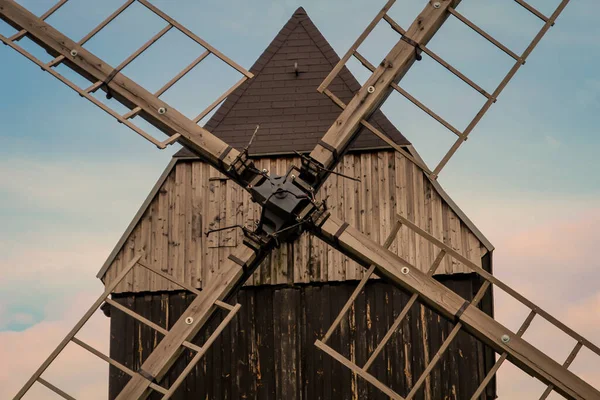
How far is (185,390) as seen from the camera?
1309 cm

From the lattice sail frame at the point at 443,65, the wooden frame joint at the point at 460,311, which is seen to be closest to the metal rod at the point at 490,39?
the lattice sail frame at the point at 443,65

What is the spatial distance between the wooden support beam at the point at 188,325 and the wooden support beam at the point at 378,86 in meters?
1.33

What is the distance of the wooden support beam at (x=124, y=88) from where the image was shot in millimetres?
11516

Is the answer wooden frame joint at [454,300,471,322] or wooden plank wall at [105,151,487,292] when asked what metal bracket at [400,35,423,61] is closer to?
wooden plank wall at [105,151,487,292]

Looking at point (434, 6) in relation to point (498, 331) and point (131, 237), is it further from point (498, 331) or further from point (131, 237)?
point (131, 237)

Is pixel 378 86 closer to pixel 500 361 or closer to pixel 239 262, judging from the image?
pixel 239 262

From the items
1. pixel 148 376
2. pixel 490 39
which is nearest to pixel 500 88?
pixel 490 39

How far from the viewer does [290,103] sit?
14.1 metres

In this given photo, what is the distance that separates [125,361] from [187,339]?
2.64m

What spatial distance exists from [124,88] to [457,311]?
4.51 metres

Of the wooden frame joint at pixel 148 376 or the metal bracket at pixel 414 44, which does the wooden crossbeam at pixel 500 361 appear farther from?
the wooden frame joint at pixel 148 376

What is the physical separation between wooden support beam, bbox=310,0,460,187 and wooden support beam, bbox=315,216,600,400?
0.82 meters

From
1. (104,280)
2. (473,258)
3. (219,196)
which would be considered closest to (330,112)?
(219,196)

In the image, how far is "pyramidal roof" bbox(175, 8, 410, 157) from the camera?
13.8 meters
